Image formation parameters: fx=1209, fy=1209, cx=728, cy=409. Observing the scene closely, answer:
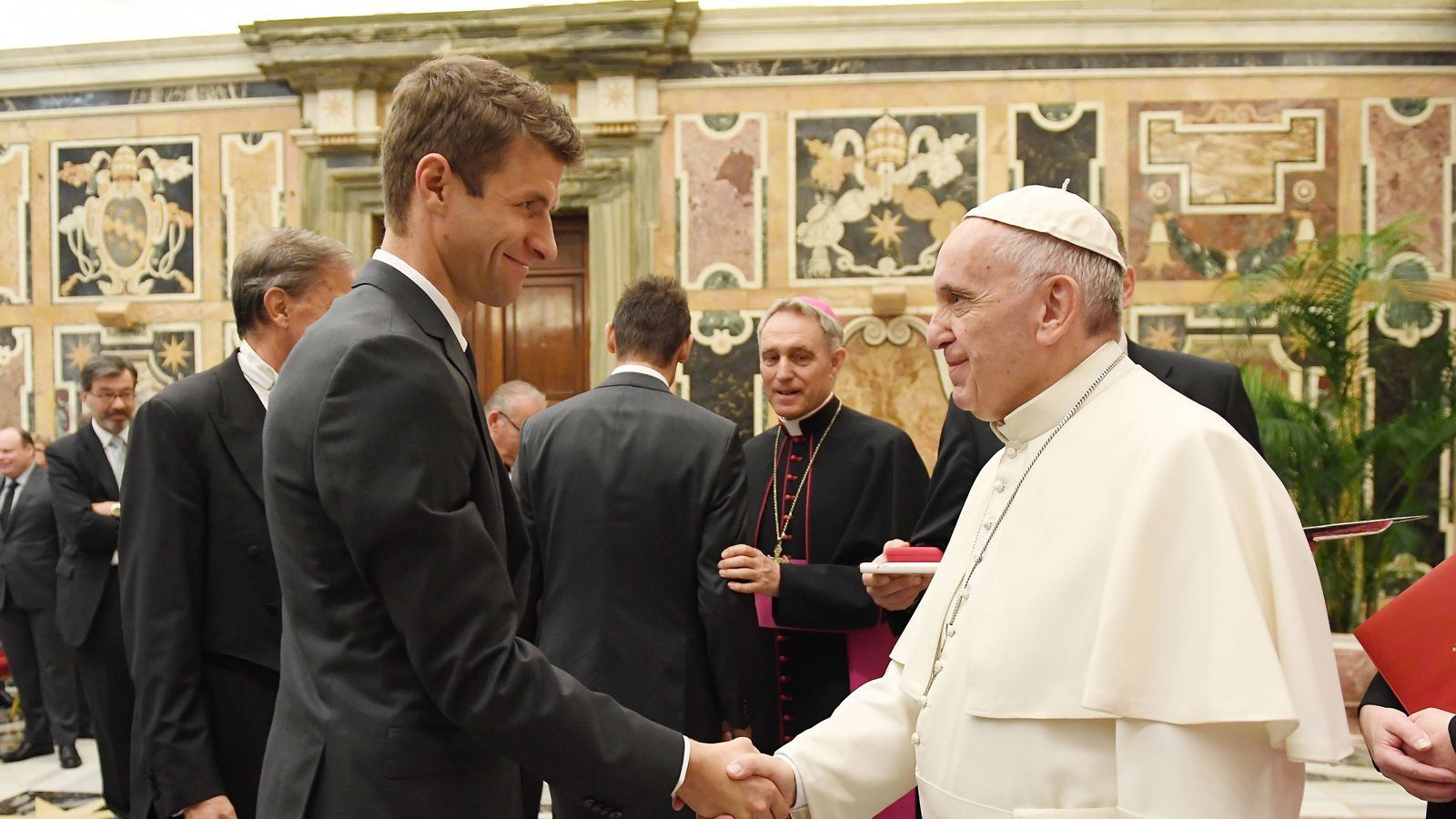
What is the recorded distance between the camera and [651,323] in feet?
11.1

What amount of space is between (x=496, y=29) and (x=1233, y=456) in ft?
22.6

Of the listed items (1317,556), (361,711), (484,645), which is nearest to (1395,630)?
(484,645)

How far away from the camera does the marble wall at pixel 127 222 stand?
8148mm

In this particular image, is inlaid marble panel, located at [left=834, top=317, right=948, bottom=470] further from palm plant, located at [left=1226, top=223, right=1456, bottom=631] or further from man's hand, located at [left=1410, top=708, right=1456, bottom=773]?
man's hand, located at [left=1410, top=708, right=1456, bottom=773]

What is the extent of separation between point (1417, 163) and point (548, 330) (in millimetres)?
5622

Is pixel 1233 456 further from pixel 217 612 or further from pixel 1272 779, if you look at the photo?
pixel 217 612

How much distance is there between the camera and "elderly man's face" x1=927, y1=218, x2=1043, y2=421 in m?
1.86

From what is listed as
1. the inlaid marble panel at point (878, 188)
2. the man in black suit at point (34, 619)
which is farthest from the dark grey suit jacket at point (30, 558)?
the inlaid marble panel at point (878, 188)

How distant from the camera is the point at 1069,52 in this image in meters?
7.59

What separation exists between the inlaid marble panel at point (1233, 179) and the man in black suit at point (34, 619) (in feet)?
21.4

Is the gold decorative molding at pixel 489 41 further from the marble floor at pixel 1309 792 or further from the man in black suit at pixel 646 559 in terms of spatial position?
the man in black suit at pixel 646 559

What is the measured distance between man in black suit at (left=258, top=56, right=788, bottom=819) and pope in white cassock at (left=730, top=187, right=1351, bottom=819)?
0.43 m

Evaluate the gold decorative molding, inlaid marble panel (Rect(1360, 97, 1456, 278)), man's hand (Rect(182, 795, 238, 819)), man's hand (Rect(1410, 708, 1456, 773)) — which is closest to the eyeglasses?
the gold decorative molding

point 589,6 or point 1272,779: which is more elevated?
point 589,6
